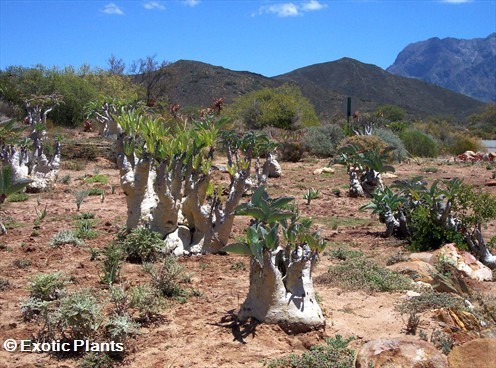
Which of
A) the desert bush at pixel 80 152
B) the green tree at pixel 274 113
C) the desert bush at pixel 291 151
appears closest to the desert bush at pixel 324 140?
the desert bush at pixel 291 151

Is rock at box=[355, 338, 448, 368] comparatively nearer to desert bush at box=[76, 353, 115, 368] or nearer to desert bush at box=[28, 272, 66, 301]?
desert bush at box=[76, 353, 115, 368]

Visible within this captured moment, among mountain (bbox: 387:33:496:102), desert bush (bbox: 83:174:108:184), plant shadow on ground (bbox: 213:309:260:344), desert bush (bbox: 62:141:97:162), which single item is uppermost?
mountain (bbox: 387:33:496:102)

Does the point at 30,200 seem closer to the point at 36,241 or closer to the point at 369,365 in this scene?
the point at 36,241

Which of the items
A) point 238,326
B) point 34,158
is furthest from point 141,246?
point 34,158

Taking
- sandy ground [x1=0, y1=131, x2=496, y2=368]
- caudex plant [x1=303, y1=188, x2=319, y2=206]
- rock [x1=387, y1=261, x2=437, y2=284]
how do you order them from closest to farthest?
sandy ground [x1=0, y1=131, x2=496, y2=368] → rock [x1=387, y1=261, x2=437, y2=284] → caudex plant [x1=303, y1=188, x2=319, y2=206]

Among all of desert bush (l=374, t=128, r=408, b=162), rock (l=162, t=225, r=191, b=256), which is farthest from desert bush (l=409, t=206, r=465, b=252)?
desert bush (l=374, t=128, r=408, b=162)

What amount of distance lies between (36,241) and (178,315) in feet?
12.0

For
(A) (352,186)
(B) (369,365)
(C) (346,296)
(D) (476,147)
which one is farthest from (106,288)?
(D) (476,147)

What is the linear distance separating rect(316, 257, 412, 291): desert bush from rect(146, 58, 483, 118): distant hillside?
→ 169ft

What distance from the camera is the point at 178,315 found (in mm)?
5121

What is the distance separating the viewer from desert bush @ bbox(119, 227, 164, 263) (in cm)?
685

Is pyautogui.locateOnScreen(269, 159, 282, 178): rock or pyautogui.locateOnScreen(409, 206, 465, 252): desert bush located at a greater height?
pyautogui.locateOnScreen(269, 159, 282, 178): rock

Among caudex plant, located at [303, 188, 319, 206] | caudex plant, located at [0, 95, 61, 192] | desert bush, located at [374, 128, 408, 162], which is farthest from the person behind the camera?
desert bush, located at [374, 128, 408, 162]

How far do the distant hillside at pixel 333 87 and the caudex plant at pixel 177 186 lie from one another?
165 feet
